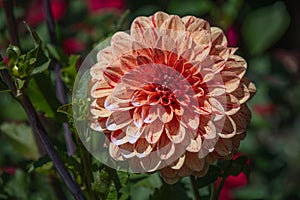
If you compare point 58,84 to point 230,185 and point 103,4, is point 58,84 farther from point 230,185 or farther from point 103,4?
point 103,4

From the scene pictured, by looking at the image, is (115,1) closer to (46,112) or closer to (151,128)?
(46,112)

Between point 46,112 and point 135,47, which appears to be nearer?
point 135,47

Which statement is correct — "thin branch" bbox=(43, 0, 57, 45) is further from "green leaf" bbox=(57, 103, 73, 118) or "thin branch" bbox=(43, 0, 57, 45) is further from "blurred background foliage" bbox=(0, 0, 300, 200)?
"green leaf" bbox=(57, 103, 73, 118)

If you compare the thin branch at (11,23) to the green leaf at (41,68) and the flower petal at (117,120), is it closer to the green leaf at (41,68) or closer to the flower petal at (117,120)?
the green leaf at (41,68)

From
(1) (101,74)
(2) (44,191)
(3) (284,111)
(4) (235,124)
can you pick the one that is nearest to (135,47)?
(1) (101,74)

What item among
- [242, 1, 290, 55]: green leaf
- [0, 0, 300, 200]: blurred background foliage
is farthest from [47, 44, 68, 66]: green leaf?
[242, 1, 290, 55]: green leaf

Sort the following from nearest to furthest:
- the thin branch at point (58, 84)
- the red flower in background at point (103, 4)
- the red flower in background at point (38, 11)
Result: the thin branch at point (58, 84), the red flower in background at point (38, 11), the red flower in background at point (103, 4)

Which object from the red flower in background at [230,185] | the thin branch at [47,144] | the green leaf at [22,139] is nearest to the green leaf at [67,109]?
the thin branch at [47,144]

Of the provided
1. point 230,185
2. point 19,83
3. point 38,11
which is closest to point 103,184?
point 19,83
